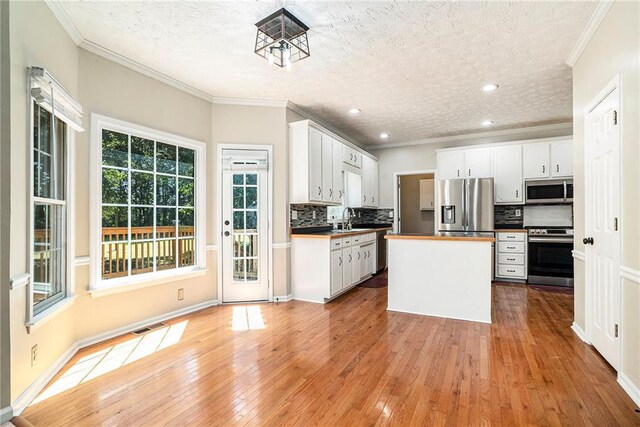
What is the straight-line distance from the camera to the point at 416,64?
3.25 m

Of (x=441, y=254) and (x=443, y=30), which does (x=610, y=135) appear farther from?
(x=441, y=254)

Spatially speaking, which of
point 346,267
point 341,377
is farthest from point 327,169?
point 341,377

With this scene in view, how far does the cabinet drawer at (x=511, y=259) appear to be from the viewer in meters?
5.34

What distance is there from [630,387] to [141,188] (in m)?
4.28

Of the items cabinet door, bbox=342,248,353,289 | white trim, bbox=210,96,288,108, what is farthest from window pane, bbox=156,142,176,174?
cabinet door, bbox=342,248,353,289

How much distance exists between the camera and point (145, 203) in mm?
3357

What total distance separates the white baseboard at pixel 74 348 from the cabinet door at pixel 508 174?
5.07 m

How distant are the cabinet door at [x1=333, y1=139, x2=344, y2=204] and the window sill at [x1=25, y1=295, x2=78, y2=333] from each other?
346 cm

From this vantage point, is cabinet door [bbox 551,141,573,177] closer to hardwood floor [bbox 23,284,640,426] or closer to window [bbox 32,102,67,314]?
hardwood floor [bbox 23,284,640,426]

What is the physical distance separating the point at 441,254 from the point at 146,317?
3279 mm

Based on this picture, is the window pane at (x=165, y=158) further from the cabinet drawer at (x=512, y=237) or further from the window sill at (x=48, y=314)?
the cabinet drawer at (x=512, y=237)

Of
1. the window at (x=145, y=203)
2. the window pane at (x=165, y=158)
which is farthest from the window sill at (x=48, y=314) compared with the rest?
the window pane at (x=165, y=158)

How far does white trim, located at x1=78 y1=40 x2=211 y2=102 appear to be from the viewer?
283cm

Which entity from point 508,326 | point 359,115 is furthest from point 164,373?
point 359,115
